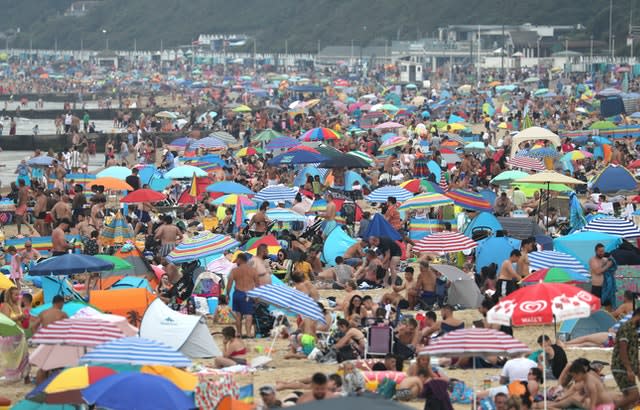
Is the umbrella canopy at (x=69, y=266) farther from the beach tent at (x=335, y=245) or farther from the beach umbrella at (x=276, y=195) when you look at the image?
the beach umbrella at (x=276, y=195)

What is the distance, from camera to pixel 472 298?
1314 cm

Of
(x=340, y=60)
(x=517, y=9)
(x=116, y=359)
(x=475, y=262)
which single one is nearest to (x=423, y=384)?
(x=116, y=359)

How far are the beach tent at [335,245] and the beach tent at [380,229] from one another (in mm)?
233

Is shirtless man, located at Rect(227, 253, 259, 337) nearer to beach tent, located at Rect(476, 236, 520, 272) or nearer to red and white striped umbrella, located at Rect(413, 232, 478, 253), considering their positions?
red and white striped umbrella, located at Rect(413, 232, 478, 253)

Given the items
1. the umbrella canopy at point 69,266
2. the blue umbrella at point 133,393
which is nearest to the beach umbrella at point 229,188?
the umbrella canopy at point 69,266

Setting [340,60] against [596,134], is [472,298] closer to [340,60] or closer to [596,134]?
[596,134]

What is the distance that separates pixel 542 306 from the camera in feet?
31.1

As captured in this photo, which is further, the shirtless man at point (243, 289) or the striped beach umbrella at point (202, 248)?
the striped beach umbrella at point (202, 248)

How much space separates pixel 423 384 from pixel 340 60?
92.2m

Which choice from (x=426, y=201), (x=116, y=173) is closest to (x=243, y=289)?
(x=426, y=201)

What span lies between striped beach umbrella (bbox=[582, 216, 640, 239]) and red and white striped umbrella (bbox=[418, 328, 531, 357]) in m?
5.43

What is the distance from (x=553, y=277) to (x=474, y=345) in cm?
312

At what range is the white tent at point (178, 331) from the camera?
417 inches

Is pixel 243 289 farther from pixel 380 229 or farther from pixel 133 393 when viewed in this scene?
pixel 133 393
